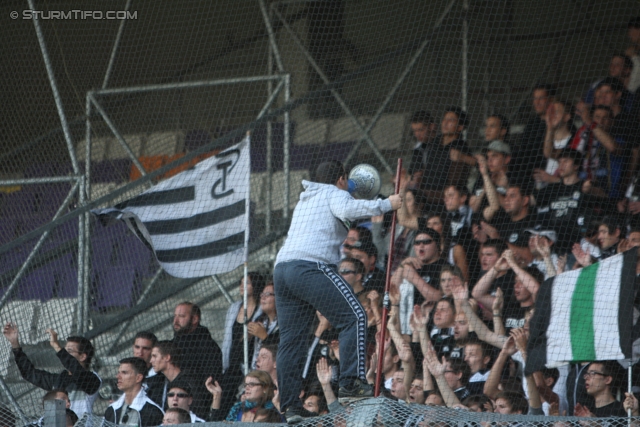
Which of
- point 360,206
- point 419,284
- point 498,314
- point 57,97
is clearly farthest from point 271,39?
point 360,206

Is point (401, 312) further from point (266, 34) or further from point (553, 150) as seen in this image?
point (266, 34)

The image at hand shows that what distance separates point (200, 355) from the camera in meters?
7.25

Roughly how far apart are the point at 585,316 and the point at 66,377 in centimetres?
350

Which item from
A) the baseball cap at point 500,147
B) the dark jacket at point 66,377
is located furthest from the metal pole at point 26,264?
the baseball cap at point 500,147

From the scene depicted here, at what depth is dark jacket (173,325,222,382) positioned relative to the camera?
7.20 metres

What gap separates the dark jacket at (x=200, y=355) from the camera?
7.20 meters

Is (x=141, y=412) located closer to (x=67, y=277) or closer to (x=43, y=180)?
(x=67, y=277)

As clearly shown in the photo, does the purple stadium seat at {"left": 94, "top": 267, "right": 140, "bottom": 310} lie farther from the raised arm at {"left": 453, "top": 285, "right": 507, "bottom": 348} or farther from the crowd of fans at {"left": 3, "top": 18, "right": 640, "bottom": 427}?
Result: the raised arm at {"left": 453, "top": 285, "right": 507, "bottom": 348}

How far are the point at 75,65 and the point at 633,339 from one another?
5.93 metres

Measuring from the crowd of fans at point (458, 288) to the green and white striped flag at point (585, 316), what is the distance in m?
0.13

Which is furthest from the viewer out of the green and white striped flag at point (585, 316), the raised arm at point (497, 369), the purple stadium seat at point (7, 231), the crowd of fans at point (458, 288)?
the purple stadium seat at point (7, 231)

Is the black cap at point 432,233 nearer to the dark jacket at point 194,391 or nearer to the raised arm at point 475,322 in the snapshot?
the raised arm at point 475,322

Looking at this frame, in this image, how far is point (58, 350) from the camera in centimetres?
745

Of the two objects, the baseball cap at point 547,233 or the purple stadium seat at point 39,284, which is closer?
the baseball cap at point 547,233
